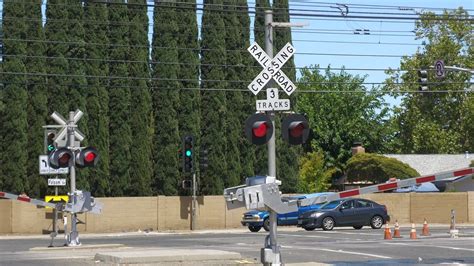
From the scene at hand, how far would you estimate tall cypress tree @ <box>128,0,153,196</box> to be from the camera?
47094 millimetres

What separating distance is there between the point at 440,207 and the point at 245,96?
39.4 ft

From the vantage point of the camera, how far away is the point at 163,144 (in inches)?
1880

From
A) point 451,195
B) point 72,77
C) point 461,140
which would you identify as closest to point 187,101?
point 72,77

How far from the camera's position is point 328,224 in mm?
39406

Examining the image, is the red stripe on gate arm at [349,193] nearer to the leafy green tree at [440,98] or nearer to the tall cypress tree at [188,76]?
the tall cypress tree at [188,76]

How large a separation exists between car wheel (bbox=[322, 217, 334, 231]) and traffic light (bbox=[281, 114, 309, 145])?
23661mm

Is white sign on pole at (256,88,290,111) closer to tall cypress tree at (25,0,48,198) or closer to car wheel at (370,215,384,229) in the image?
car wheel at (370,215,384,229)

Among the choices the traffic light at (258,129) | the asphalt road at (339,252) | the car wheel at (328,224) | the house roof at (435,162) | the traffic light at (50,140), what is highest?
the house roof at (435,162)

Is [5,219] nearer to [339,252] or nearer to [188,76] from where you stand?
[188,76]

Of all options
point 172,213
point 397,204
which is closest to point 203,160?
point 172,213

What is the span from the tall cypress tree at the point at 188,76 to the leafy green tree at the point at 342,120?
29.3 m

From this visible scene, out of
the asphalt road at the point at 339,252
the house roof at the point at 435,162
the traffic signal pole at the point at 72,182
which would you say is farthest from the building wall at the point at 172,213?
the house roof at the point at 435,162

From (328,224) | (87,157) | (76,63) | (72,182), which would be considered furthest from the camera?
(76,63)

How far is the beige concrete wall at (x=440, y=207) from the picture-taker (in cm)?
4991
